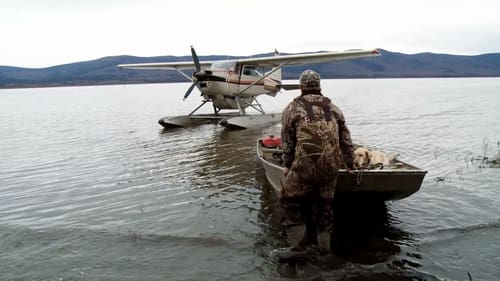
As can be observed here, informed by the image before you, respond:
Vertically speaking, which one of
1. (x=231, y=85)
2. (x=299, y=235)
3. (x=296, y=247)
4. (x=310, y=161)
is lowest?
(x=296, y=247)

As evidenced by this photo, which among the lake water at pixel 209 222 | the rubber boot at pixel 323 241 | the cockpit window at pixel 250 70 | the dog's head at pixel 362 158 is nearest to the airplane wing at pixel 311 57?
the cockpit window at pixel 250 70

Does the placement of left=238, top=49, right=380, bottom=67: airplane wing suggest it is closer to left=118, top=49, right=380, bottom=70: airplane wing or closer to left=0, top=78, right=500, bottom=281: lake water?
left=118, top=49, right=380, bottom=70: airplane wing

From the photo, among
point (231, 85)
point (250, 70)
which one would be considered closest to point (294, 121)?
point (231, 85)

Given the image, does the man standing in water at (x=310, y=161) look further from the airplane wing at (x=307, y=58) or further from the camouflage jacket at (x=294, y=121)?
the airplane wing at (x=307, y=58)

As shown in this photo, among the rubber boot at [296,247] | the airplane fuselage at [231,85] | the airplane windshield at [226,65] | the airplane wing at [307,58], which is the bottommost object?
the rubber boot at [296,247]

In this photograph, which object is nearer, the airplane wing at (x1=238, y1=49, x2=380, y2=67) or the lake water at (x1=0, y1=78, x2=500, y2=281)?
the lake water at (x1=0, y1=78, x2=500, y2=281)

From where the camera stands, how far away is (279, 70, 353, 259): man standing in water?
5.07 metres

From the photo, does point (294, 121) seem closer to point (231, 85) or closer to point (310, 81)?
point (310, 81)

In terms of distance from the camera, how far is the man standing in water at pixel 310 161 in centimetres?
507

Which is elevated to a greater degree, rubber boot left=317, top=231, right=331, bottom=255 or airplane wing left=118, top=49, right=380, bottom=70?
airplane wing left=118, top=49, right=380, bottom=70

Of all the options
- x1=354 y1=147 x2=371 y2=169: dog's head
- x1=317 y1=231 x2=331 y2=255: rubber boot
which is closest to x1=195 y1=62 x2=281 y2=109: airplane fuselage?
x1=354 y1=147 x2=371 y2=169: dog's head

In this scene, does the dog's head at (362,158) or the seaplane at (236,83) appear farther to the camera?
the seaplane at (236,83)

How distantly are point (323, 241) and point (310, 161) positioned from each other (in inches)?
42.5

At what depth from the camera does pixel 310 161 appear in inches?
199
